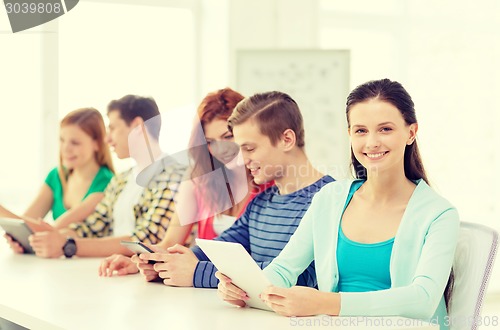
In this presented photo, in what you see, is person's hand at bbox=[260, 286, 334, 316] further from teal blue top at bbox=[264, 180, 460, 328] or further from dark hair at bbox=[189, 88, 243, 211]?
dark hair at bbox=[189, 88, 243, 211]

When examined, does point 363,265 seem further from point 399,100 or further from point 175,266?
point 175,266

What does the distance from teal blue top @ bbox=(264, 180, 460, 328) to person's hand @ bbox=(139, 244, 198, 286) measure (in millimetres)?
363

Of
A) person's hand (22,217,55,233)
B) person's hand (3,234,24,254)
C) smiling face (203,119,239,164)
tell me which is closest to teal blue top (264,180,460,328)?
smiling face (203,119,239,164)

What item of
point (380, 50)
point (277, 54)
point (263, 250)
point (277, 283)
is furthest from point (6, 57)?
point (277, 283)

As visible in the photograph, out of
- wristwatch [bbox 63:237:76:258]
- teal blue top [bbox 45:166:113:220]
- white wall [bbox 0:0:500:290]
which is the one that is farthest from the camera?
white wall [bbox 0:0:500:290]

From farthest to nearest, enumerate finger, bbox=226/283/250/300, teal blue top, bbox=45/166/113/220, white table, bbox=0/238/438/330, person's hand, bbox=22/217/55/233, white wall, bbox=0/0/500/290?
white wall, bbox=0/0/500/290 → teal blue top, bbox=45/166/113/220 → person's hand, bbox=22/217/55/233 → finger, bbox=226/283/250/300 → white table, bbox=0/238/438/330

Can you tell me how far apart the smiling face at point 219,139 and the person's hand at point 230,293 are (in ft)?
2.53

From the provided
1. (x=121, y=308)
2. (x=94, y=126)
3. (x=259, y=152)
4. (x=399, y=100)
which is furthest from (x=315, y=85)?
(x=121, y=308)

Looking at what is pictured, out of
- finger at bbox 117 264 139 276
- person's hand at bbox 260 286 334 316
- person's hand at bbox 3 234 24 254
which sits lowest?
person's hand at bbox 3 234 24 254

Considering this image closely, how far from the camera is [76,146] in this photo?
353 cm

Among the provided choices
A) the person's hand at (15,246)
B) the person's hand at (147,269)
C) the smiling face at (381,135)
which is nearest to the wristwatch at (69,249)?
the person's hand at (15,246)

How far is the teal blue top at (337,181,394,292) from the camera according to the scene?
6.31 ft

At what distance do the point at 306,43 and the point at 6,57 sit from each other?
2007 mm

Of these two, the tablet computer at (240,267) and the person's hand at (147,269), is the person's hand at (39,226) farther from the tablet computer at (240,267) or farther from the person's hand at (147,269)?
the tablet computer at (240,267)
